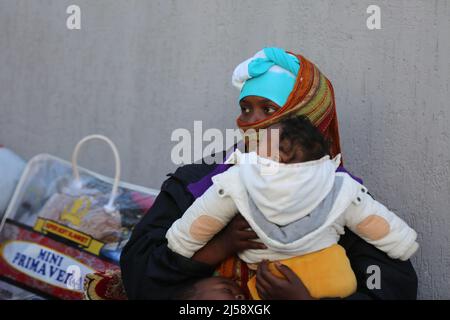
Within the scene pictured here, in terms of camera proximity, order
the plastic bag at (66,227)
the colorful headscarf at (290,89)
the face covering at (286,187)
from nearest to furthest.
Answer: the face covering at (286,187), the colorful headscarf at (290,89), the plastic bag at (66,227)

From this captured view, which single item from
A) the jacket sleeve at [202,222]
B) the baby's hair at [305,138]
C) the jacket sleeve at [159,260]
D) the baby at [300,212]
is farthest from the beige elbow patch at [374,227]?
the jacket sleeve at [159,260]

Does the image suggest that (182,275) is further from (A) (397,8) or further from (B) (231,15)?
(B) (231,15)

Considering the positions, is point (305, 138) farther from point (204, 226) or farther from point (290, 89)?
point (290, 89)

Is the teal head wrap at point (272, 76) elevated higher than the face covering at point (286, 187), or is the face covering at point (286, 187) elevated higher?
the teal head wrap at point (272, 76)

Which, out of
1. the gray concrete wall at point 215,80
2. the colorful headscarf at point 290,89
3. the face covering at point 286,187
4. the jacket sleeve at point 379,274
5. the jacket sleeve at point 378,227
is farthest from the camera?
the gray concrete wall at point 215,80

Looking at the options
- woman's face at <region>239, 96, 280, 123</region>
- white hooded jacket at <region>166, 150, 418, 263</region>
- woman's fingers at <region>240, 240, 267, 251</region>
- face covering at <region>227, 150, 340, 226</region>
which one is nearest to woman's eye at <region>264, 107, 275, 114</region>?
woman's face at <region>239, 96, 280, 123</region>

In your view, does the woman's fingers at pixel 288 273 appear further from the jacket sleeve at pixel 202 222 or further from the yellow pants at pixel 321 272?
the jacket sleeve at pixel 202 222

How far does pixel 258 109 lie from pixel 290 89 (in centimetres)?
14

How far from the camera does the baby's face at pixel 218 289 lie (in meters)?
2.15

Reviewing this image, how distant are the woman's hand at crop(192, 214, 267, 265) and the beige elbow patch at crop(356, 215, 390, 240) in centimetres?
31

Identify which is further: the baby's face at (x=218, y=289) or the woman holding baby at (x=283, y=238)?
the baby's face at (x=218, y=289)

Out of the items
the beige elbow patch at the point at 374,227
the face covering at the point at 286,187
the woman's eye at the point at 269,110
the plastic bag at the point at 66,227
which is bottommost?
the plastic bag at the point at 66,227

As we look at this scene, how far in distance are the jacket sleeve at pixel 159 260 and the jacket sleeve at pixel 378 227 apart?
489mm
